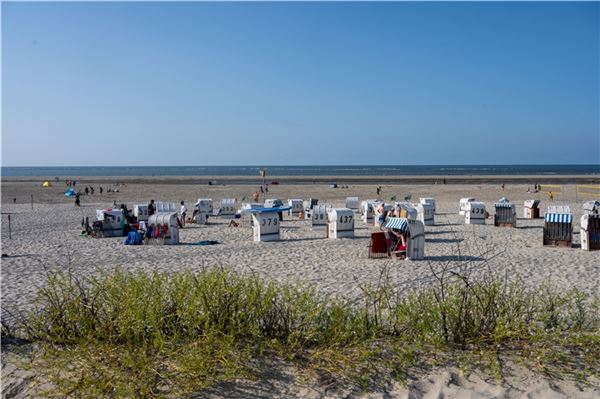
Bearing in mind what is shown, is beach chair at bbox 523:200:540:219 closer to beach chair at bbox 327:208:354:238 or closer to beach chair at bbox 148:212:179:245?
beach chair at bbox 327:208:354:238

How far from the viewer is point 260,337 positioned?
17.3 ft

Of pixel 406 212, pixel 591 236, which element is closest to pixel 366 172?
pixel 406 212

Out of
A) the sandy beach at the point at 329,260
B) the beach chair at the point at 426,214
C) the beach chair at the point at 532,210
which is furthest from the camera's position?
the beach chair at the point at 532,210

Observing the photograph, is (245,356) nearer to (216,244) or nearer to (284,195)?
(216,244)

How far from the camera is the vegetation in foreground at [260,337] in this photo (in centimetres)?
463

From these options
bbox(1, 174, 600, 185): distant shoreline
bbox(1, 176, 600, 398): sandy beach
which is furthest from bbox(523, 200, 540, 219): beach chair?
bbox(1, 174, 600, 185): distant shoreline

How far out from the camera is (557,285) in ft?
31.7

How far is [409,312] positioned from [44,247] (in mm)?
13588

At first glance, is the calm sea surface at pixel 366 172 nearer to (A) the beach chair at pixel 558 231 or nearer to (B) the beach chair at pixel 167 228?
(A) the beach chair at pixel 558 231

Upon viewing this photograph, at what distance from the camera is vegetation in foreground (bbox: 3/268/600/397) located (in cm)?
463

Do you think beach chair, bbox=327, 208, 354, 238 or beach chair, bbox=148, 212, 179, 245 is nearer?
beach chair, bbox=148, 212, 179, 245

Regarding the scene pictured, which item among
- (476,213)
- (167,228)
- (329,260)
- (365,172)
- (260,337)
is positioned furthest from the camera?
(365,172)

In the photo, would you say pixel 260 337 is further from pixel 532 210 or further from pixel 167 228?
pixel 532 210

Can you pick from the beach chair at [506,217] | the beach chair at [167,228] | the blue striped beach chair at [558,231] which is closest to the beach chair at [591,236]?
the blue striped beach chair at [558,231]
